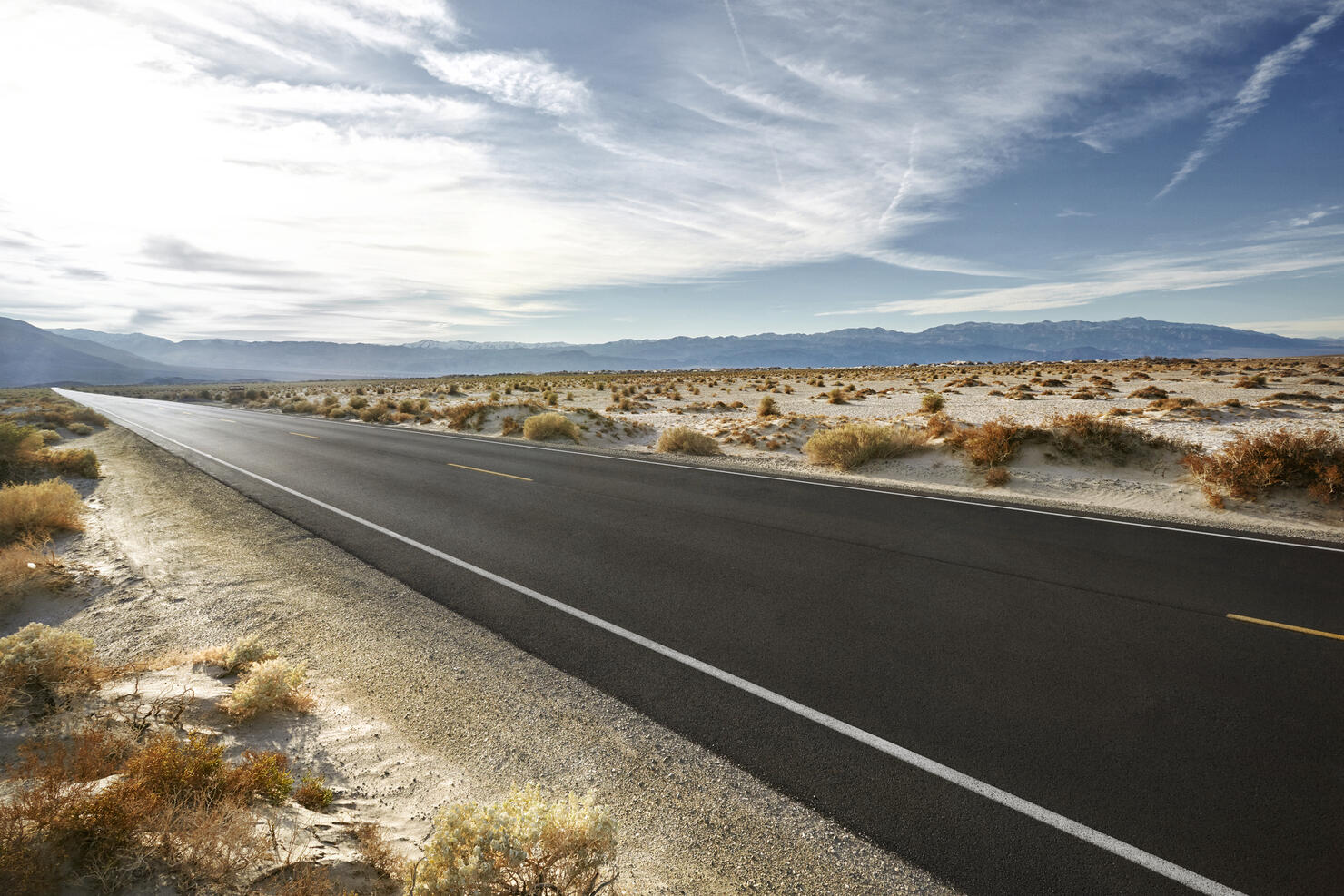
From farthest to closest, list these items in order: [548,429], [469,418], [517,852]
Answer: [469,418]
[548,429]
[517,852]

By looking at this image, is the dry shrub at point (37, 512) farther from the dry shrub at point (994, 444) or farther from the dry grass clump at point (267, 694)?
the dry shrub at point (994, 444)

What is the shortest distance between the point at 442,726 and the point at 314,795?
3.12ft

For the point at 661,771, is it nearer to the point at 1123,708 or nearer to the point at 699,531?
the point at 1123,708

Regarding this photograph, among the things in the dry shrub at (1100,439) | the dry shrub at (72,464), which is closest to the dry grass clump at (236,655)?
the dry shrub at (72,464)

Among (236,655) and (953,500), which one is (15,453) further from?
(953,500)

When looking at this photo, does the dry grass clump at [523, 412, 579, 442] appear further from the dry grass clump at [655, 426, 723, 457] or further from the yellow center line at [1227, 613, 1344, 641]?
the yellow center line at [1227, 613, 1344, 641]

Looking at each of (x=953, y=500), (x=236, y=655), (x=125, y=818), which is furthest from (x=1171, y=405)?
(x=125, y=818)

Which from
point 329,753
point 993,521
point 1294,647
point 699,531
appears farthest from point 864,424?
point 329,753

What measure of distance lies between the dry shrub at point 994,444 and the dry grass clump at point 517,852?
13214mm

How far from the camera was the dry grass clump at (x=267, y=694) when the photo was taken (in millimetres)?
4422

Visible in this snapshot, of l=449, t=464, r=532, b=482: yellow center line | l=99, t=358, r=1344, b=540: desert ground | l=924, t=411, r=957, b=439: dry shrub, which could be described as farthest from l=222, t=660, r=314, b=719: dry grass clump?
l=924, t=411, r=957, b=439: dry shrub

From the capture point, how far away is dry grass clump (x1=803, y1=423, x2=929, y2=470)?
1517 cm

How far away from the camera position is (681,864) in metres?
3.15

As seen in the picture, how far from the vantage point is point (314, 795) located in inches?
140
